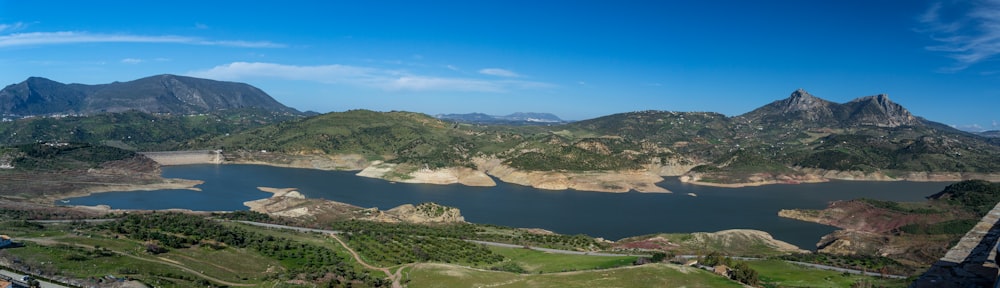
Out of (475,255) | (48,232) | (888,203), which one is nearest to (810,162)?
(888,203)

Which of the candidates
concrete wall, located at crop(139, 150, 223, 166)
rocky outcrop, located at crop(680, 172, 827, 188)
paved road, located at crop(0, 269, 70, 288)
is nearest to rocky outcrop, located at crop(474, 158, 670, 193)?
rocky outcrop, located at crop(680, 172, 827, 188)

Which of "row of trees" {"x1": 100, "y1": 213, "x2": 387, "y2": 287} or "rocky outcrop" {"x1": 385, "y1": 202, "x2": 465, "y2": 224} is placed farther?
"rocky outcrop" {"x1": 385, "y1": 202, "x2": 465, "y2": 224}

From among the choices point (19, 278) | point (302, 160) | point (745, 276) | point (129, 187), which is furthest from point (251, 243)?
point (302, 160)

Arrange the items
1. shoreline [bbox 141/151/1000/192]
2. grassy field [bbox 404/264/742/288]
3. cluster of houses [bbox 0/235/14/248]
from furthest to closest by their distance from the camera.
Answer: shoreline [bbox 141/151/1000/192]
cluster of houses [bbox 0/235/14/248]
grassy field [bbox 404/264/742/288]

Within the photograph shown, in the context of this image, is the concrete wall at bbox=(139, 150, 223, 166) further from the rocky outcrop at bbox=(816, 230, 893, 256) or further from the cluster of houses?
the rocky outcrop at bbox=(816, 230, 893, 256)

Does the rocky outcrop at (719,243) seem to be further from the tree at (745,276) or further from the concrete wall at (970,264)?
the concrete wall at (970,264)

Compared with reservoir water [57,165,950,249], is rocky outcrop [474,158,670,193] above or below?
above

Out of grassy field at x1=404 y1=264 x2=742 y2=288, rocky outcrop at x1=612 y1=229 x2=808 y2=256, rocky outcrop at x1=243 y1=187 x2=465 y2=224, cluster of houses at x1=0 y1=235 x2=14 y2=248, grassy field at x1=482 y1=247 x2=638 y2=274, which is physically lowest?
rocky outcrop at x1=243 y1=187 x2=465 y2=224

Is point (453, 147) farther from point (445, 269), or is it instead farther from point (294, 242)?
point (445, 269)
